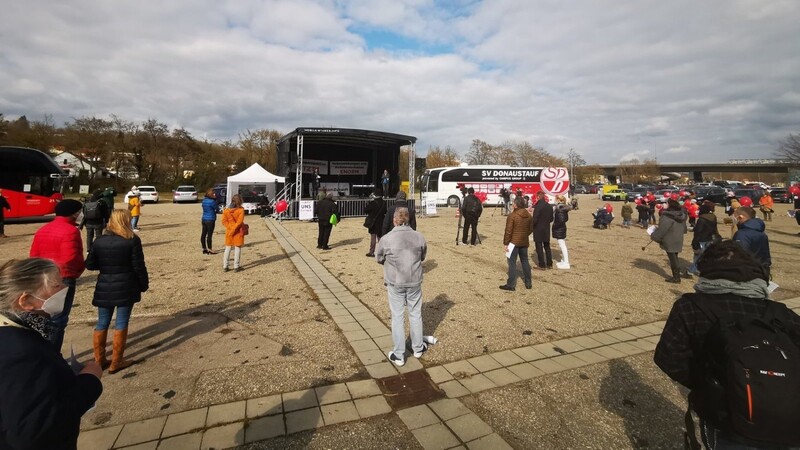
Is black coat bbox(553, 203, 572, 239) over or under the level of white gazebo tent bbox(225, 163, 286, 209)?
under

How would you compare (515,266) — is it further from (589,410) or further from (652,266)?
(652,266)

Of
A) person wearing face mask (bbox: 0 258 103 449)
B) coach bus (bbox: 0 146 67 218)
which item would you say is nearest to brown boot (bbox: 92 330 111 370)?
person wearing face mask (bbox: 0 258 103 449)

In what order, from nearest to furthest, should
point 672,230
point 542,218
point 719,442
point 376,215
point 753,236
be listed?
point 719,442, point 753,236, point 672,230, point 542,218, point 376,215

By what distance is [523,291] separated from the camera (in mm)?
6434

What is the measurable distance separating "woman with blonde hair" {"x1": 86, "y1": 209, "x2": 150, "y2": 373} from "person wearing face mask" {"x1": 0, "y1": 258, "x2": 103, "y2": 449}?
2.11m

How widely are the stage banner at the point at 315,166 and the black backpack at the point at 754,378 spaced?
25.0 m

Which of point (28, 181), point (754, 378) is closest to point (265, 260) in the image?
point (754, 378)

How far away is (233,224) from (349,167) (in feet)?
65.2

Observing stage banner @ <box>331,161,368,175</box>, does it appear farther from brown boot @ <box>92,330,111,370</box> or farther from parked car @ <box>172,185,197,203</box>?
brown boot @ <box>92,330,111,370</box>

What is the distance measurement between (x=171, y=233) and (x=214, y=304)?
30.4 ft

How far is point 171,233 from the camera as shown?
13.2 meters

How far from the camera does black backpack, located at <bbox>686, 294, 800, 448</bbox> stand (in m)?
1.46

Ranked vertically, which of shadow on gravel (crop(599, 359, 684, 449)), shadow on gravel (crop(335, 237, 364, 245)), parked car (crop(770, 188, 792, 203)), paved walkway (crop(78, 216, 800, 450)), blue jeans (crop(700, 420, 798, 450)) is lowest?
shadow on gravel (crop(599, 359, 684, 449))

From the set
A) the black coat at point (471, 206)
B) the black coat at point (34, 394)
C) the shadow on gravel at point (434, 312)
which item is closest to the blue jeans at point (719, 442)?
the black coat at point (34, 394)
